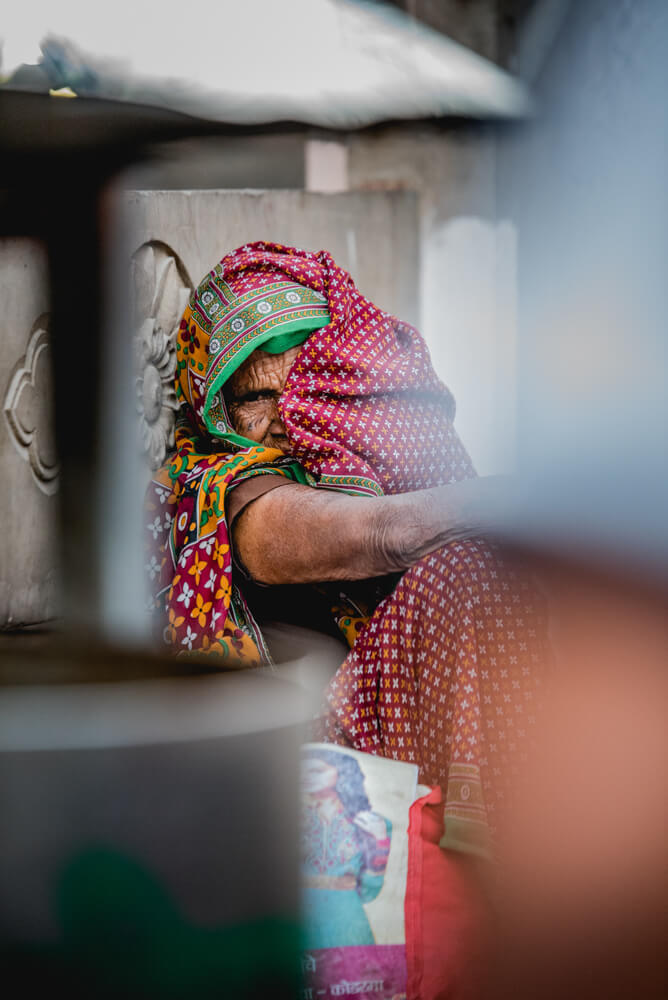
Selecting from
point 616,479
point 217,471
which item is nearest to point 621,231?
point 616,479

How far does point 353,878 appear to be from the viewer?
0.92 metres

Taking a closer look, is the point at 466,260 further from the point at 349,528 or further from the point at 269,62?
the point at 269,62

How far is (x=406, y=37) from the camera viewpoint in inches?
26.9

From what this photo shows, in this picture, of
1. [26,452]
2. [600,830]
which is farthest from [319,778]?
[26,452]

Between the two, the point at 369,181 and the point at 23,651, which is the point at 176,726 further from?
the point at 369,181

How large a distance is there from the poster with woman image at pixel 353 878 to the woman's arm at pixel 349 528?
28 centimetres

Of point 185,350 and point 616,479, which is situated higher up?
point 185,350

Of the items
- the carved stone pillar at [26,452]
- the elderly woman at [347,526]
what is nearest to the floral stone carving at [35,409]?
the carved stone pillar at [26,452]

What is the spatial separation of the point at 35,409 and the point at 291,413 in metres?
0.74

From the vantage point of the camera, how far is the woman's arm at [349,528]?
43.1 inches

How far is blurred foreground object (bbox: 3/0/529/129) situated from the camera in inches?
16.6

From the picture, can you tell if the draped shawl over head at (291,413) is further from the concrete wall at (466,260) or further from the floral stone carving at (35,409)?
the floral stone carving at (35,409)

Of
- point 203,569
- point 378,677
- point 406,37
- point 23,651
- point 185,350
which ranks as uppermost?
point 406,37

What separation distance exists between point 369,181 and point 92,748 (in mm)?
1092
